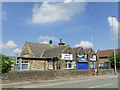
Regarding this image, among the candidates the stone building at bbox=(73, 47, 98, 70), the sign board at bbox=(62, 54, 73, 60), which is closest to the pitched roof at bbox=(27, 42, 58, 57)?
the sign board at bbox=(62, 54, 73, 60)

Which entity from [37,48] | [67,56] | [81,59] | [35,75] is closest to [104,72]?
[81,59]

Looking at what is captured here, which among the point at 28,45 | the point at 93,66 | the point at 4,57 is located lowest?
the point at 93,66

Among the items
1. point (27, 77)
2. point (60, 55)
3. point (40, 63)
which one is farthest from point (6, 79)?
point (60, 55)

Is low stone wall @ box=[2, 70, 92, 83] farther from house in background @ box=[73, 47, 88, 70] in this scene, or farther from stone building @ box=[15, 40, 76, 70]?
house in background @ box=[73, 47, 88, 70]

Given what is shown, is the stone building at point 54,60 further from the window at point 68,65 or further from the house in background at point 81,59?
the house in background at point 81,59

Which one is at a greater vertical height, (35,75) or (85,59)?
(85,59)

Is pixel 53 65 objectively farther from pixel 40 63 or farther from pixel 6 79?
pixel 6 79

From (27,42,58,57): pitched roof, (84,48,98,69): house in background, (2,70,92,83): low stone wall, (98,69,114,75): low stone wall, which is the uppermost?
(27,42,58,57): pitched roof

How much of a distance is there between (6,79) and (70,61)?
17.4 meters

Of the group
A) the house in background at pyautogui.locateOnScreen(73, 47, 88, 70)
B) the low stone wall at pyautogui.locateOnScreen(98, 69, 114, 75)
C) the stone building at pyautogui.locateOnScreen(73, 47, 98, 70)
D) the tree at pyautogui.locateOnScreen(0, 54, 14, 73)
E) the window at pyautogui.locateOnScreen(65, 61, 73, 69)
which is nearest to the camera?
the tree at pyautogui.locateOnScreen(0, 54, 14, 73)

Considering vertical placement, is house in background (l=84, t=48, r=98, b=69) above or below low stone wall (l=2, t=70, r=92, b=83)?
above

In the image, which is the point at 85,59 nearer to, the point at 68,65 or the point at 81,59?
the point at 81,59

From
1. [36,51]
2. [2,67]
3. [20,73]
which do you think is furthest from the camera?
[36,51]

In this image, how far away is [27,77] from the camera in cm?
2027
